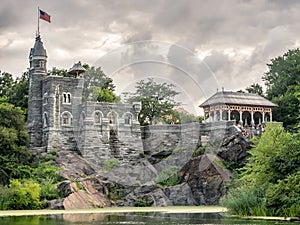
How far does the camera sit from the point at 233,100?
182 ft

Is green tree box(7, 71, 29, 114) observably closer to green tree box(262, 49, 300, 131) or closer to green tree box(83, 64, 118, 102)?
green tree box(83, 64, 118, 102)

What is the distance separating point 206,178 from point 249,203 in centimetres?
1536

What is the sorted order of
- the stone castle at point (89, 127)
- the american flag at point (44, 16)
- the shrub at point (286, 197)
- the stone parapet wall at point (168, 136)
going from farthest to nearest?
the stone parapet wall at point (168, 136) < the stone castle at point (89, 127) < the american flag at point (44, 16) < the shrub at point (286, 197)

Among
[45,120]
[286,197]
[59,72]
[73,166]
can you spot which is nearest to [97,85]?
[59,72]

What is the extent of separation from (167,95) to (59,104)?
13191 millimetres

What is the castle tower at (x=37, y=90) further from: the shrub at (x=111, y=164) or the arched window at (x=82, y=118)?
the shrub at (x=111, y=164)

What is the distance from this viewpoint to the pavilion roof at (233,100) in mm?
55144

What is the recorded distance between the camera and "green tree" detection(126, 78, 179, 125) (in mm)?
61156

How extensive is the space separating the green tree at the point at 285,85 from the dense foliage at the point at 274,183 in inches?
1061

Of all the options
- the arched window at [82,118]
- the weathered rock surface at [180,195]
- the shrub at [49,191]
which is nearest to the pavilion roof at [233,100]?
the arched window at [82,118]

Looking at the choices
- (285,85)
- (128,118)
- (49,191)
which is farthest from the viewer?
(285,85)

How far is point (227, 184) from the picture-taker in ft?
144

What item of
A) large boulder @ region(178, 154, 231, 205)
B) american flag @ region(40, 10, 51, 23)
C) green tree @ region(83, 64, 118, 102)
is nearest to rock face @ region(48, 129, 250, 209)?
large boulder @ region(178, 154, 231, 205)

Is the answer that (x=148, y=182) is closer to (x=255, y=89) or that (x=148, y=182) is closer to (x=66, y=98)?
(x=66, y=98)
